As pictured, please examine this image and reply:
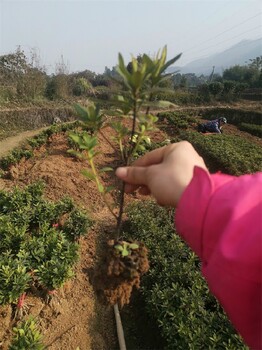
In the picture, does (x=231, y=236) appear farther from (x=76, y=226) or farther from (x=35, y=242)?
(x=76, y=226)

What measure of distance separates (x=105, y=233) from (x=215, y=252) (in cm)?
522

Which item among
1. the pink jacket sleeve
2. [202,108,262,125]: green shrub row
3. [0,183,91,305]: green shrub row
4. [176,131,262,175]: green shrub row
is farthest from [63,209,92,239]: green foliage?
[202,108,262,125]: green shrub row

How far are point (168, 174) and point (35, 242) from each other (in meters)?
3.75

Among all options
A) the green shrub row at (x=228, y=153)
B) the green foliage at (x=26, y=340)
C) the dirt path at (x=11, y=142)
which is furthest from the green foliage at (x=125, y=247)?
the dirt path at (x=11, y=142)

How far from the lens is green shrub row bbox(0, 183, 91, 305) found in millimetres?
3693

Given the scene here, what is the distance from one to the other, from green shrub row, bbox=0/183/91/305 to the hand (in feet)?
10.0

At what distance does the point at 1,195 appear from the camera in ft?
19.1

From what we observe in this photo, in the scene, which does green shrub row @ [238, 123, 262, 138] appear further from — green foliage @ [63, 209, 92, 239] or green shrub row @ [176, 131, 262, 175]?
green foliage @ [63, 209, 92, 239]

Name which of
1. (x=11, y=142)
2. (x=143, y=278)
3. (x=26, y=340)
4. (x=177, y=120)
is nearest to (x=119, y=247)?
(x=26, y=340)

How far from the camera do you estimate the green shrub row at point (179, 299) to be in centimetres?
337

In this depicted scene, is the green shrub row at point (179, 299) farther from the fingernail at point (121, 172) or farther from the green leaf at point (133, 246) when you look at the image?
the fingernail at point (121, 172)

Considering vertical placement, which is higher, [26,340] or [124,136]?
[124,136]

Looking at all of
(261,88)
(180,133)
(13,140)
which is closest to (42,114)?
(13,140)

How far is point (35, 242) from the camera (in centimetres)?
434
